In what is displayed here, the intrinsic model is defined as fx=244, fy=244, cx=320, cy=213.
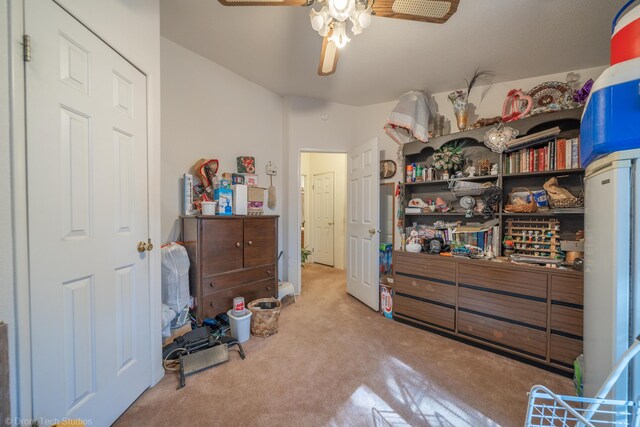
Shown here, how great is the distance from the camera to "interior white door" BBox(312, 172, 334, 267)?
190 inches

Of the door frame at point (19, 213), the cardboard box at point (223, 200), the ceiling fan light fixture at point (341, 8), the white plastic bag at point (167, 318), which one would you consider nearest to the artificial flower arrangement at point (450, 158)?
the ceiling fan light fixture at point (341, 8)

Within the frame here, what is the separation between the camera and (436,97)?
287cm

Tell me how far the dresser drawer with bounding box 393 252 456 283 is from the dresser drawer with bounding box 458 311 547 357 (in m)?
0.34

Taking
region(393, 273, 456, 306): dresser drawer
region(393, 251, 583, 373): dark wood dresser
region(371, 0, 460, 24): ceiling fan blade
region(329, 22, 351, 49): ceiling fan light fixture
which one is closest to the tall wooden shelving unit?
region(393, 251, 583, 373): dark wood dresser

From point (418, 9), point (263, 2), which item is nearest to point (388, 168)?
point (418, 9)

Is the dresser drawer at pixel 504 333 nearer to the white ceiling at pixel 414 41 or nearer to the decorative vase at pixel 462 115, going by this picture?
the decorative vase at pixel 462 115

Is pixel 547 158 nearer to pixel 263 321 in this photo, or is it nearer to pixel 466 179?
pixel 466 179

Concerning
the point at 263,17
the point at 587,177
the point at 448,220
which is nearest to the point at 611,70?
the point at 587,177

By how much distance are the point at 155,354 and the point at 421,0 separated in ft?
8.37

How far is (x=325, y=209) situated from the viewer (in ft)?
16.2

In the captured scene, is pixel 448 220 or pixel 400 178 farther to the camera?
pixel 400 178

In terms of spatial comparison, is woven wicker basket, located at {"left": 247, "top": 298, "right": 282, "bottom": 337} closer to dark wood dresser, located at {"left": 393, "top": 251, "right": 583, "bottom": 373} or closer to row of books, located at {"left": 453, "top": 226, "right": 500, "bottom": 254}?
dark wood dresser, located at {"left": 393, "top": 251, "right": 583, "bottom": 373}

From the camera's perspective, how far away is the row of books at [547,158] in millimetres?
1885

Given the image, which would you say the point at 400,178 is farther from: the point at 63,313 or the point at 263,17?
the point at 63,313
